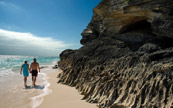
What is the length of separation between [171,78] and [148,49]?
7.39 feet

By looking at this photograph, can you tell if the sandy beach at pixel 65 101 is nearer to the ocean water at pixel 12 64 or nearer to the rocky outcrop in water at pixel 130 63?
the rocky outcrop in water at pixel 130 63

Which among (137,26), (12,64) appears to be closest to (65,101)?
(137,26)

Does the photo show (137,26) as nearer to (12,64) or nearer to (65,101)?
(65,101)

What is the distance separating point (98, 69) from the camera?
711 centimetres

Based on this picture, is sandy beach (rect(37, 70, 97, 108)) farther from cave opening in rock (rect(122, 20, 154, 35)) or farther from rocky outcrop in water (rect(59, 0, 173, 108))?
cave opening in rock (rect(122, 20, 154, 35))

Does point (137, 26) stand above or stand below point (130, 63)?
above

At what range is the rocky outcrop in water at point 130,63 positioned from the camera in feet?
14.4

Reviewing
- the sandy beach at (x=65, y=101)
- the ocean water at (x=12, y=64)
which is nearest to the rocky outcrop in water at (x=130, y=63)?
the sandy beach at (x=65, y=101)

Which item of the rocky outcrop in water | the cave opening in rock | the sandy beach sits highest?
the cave opening in rock

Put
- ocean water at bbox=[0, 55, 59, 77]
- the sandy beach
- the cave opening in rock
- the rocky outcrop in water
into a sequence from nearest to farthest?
the rocky outcrop in water
the sandy beach
the cave opening in rock
ocean water at bbox=[0, 55, 59, 77]

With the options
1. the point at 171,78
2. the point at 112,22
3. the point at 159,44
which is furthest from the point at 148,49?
the point at 112,22

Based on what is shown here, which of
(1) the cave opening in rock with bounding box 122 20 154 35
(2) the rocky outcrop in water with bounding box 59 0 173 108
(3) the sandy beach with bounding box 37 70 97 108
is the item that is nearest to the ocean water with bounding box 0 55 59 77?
(3) the sandy beach with bounding box 37 70 97 108

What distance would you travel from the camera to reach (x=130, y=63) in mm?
5828

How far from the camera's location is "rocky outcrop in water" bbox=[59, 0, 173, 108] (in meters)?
4.40
